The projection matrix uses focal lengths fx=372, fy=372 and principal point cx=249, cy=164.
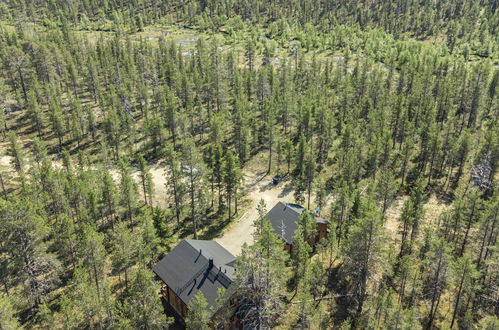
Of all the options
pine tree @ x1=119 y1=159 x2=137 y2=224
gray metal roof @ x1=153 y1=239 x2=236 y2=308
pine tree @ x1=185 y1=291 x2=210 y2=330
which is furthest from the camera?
pine tree @ x1=119 y1=159 x2=137 y2=224

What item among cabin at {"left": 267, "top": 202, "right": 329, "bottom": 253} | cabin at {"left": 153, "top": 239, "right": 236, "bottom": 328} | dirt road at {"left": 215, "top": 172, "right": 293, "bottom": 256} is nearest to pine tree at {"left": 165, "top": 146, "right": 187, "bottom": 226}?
dirt road at {"left": 215, "top": 172, "right": 293, "bottom": 256}

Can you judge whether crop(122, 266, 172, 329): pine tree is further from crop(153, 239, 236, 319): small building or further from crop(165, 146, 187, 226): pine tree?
crop(165, 146, 187, 226): pine tree

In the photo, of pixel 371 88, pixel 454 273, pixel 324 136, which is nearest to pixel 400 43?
pixel 371 88

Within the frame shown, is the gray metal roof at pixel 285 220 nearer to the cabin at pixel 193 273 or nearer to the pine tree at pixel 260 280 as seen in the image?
the cabin at pixel 193 273

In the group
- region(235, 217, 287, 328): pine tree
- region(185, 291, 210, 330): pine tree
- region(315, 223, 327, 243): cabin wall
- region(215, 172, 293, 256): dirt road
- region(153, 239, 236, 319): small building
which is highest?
region(235, 217, 287, 328): pine tree

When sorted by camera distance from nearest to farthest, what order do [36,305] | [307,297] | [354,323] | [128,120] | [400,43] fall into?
[307,297]
[354,323]
[36,305]
[128,120]
[400,43]

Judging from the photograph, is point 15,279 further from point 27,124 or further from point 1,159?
point 27,124

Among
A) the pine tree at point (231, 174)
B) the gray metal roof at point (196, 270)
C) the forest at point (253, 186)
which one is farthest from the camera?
the pine tree at point (231, 174)

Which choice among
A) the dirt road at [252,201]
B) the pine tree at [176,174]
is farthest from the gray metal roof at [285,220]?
the pine tree at [176,174]
